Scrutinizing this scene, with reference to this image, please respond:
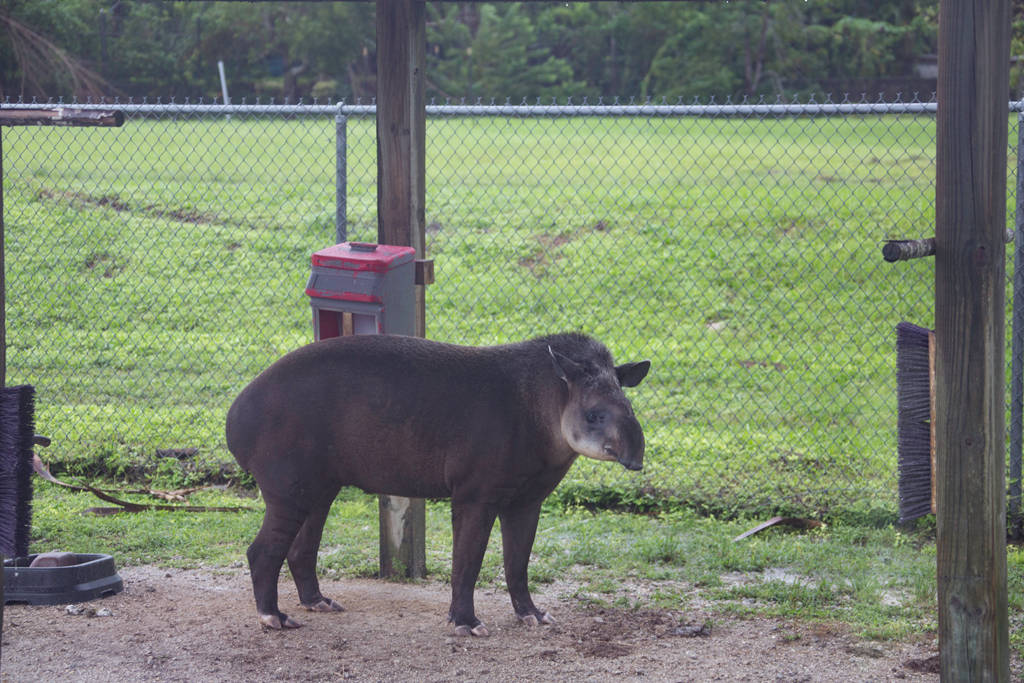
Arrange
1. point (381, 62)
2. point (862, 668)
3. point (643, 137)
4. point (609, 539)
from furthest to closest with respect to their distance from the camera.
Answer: point (643, 137) < point (609, 539) < point (381, 62) < point (862, 668)

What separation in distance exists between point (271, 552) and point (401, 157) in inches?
Answer: 81.8

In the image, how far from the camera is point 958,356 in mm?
3195

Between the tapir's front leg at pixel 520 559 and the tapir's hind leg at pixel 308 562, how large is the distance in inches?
33.3

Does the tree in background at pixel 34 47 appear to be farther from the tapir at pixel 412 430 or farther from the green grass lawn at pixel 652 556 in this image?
the tapir at pixel 412 430

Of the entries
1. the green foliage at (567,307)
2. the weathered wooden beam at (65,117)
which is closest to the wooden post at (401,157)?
the green foliage at (567,307)

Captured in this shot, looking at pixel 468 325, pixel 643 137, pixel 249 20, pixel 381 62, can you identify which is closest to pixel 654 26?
pixel 249 20

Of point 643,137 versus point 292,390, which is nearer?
point 292,390

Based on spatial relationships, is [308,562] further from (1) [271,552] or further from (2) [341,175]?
(2) [341,175]

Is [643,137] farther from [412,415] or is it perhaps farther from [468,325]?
[412,415]

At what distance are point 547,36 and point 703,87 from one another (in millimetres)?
7989

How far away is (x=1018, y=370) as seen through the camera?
18.8ft

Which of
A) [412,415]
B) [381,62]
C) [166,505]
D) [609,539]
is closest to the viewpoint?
[412,415]

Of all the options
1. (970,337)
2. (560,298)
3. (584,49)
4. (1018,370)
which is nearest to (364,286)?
(970,337)

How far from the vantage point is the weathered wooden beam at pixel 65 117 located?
327cm
